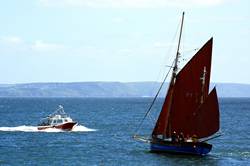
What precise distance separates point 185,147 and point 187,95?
5.11m

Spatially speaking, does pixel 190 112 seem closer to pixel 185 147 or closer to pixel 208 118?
pixel 208 118

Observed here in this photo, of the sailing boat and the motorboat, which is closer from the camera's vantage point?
the sailing boat

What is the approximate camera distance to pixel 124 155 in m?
70.2

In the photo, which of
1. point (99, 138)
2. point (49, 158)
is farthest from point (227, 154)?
point (99, 138)

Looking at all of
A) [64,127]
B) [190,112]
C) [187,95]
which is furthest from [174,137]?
[64,127]

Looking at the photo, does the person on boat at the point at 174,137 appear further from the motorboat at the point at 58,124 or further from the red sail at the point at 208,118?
the motorboat at the point at 58,124

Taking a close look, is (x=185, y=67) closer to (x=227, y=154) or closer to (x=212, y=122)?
(x=212, y=122)

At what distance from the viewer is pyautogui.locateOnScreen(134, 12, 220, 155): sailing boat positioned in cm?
6550

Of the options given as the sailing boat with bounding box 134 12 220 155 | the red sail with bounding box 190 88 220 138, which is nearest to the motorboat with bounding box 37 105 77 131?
the sailing boat with bounding box 134 12 220 155

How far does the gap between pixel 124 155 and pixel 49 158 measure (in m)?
7.92

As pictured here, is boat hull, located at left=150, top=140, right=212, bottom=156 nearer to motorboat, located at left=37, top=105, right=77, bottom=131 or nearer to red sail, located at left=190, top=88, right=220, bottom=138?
red sail, located at left=190, top=88, right=220, bottom=138

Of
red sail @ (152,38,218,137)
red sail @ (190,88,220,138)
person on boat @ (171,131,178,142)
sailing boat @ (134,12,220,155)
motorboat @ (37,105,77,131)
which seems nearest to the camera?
red sail @ (190,88,220,138)

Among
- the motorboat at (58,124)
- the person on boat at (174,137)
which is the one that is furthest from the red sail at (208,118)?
the motorboat at (58,124)

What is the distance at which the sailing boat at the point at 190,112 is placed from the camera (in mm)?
65500
